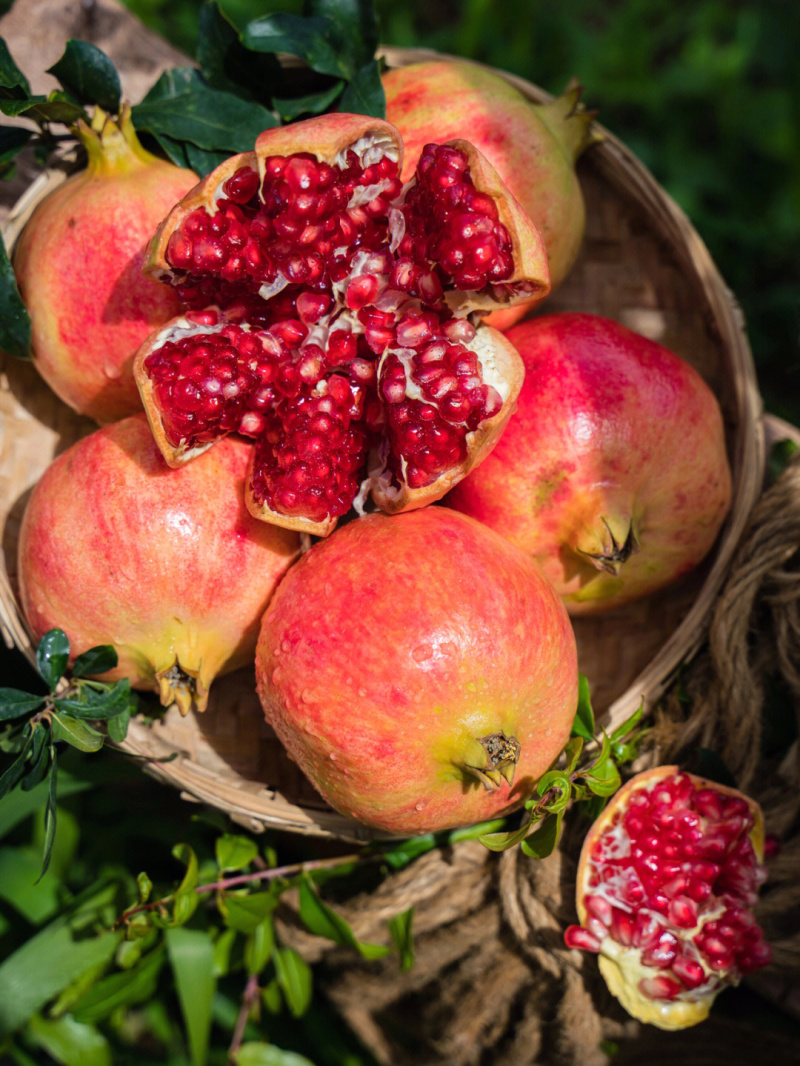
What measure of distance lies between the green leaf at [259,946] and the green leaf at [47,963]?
0.26 metres

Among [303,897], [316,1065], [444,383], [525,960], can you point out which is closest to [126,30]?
[444,383]

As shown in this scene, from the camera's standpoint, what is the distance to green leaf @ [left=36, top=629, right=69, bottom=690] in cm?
128

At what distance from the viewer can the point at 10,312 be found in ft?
4.62

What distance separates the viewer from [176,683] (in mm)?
1335

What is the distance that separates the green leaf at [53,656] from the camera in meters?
1.28

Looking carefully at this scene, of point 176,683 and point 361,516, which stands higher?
point 361,516

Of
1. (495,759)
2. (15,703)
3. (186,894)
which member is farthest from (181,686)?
(495,759)

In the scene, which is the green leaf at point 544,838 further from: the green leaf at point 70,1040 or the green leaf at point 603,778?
the green leaf at point 70,1040

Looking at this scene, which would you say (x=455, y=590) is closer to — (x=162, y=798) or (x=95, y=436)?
(x=95, y=436)

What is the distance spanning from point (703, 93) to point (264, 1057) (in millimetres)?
2779

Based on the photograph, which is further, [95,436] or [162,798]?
[162,798]

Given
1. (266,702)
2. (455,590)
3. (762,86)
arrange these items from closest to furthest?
→ 1. (455,590)
2. (266,702)
3. (762,86)

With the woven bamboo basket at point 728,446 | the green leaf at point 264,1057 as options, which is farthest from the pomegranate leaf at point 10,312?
the green leaf at point 264,1057

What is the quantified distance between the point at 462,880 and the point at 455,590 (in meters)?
0.73
